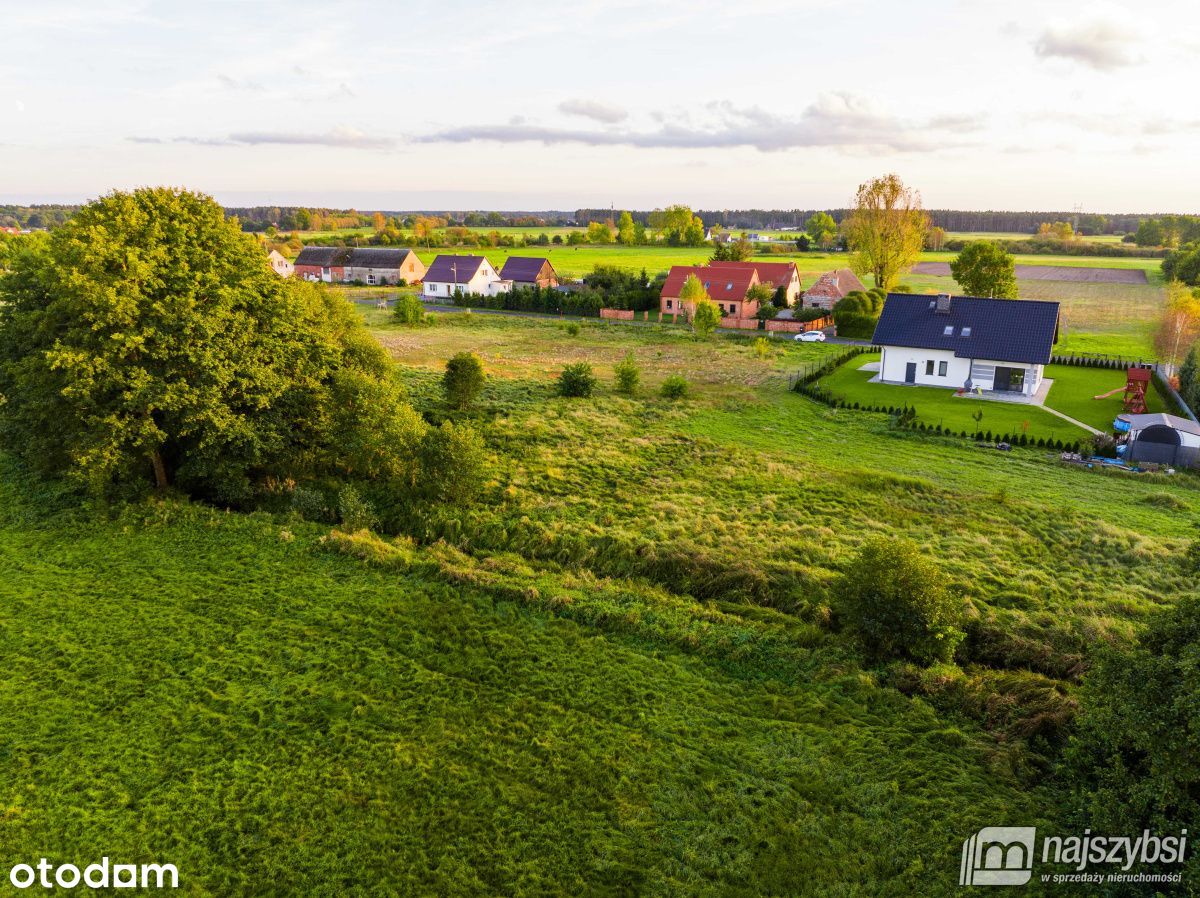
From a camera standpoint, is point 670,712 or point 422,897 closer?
point 422,897

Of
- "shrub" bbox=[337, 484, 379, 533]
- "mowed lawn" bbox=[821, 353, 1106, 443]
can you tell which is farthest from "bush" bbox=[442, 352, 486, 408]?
"mowed lawn" bbox=[821, 353, 1106, 443]

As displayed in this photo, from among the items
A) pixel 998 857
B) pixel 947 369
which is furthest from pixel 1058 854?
pixel 947 369

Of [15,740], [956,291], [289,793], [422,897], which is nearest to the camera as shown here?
[422,897]

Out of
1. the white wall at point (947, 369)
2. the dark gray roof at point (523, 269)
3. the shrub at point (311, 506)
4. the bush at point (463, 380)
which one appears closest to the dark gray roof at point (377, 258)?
the dark gray roof at point (523, 269)

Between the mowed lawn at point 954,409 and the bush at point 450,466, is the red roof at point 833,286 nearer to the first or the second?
the mowed lawn at point 954,409

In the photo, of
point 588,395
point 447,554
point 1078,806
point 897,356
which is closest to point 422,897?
point 1078,806

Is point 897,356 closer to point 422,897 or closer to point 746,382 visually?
point 746,382

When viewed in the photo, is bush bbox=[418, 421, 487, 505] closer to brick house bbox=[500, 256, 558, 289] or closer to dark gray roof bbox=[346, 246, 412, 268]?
brick house bbox=[500, 256, 558, 289]

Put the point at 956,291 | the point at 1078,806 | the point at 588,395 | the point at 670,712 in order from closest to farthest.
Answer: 1. the point at 1078,806
2. the point at 670,712
3. the point at 588,395
4. the point at 956,291
